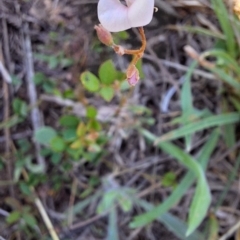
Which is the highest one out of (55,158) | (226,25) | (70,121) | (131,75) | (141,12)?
(141,12)

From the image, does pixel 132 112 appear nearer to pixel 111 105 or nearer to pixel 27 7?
pixel 111 105

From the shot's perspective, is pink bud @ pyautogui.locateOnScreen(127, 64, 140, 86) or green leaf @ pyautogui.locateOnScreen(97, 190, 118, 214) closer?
pink bud @ pyautogui.locateOnScreen(127, 64, 140, 86)

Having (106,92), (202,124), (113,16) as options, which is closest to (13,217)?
(106,92)

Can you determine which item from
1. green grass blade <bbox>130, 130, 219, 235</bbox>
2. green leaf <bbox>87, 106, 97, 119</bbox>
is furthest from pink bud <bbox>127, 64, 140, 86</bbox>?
green grass blade <bbox>130, 130, 219, 235</bbox>

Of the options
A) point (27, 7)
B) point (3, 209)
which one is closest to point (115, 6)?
point (27, 7)

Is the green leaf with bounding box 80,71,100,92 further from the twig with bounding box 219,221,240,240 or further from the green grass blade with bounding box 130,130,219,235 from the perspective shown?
the twig with bounding box 219,221,240,240

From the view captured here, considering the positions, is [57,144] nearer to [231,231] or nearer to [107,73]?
[107,73]
